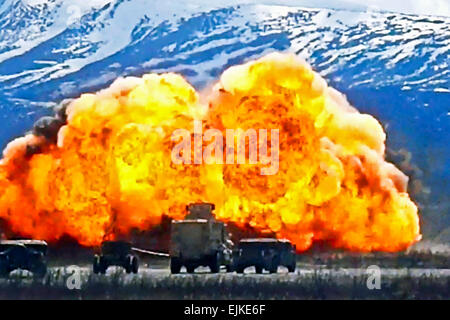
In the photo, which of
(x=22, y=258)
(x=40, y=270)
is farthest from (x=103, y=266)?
(x=22, y=258)

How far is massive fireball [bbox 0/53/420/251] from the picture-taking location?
43562mm

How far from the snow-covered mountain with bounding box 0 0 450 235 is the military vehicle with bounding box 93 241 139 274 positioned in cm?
370

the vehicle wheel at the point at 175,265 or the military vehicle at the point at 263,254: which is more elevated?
the military vehicle at the point at 263,254

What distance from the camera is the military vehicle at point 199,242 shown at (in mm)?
42531

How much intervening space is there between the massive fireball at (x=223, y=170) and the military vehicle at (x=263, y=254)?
984 mm

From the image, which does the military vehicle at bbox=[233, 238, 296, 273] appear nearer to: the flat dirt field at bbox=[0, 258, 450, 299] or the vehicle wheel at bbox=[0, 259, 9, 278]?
the flat dirt field at bbox=[0, 258, 450, 299]

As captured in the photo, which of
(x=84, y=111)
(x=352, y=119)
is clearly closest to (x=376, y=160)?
(x=352, y=119)

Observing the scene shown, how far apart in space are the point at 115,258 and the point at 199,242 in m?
2.18

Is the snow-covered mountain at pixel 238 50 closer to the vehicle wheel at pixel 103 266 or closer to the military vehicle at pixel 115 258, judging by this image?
the military vehicle at pixel 115 258

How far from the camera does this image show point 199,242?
42656 millimetres

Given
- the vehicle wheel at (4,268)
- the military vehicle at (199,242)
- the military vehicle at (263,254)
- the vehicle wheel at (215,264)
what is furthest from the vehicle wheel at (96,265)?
the military vehicle at (263,254)

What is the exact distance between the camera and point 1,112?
41.8 m

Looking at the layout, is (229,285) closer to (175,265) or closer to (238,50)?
(175,265)
